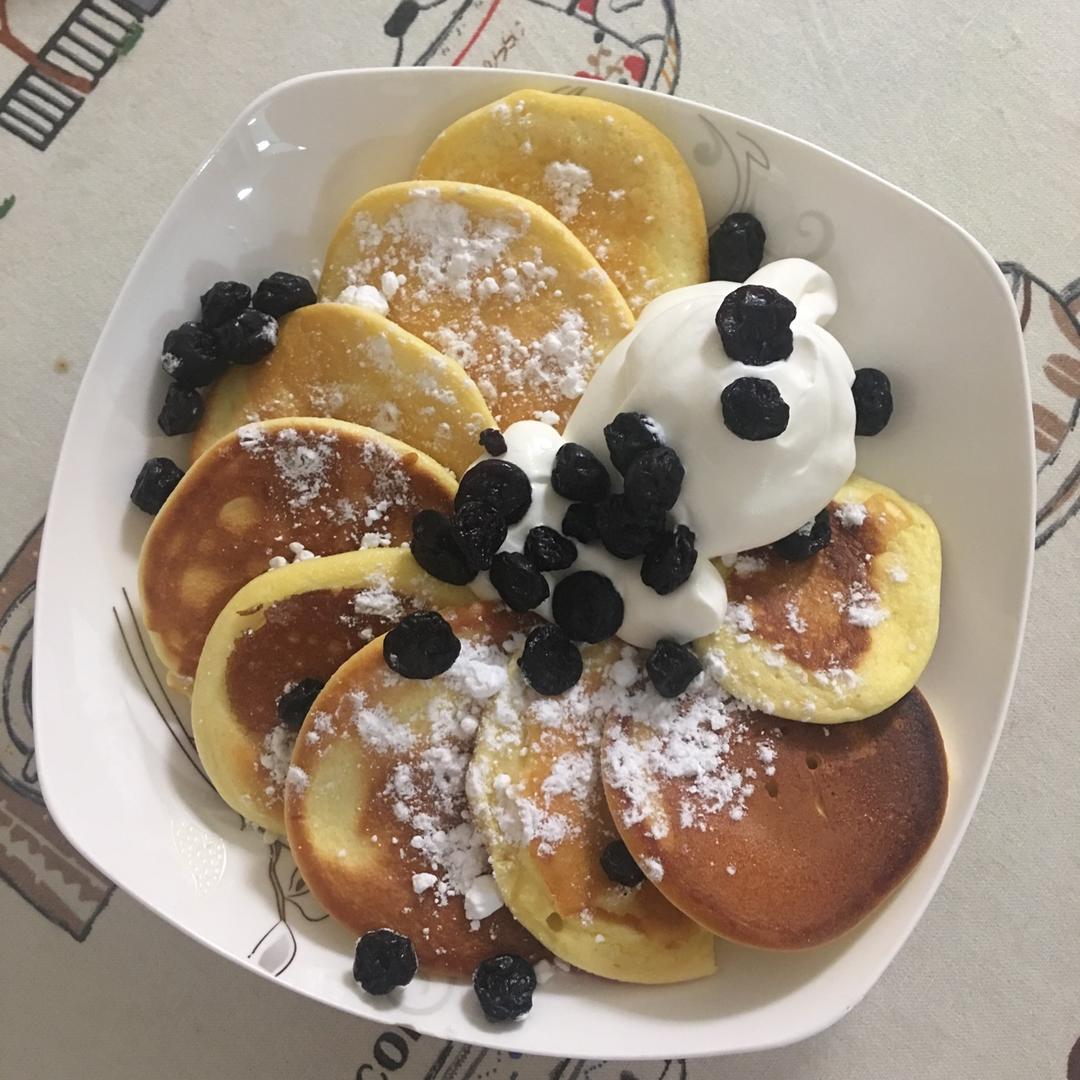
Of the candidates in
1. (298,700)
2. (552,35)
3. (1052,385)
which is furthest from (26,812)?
(1052,385)

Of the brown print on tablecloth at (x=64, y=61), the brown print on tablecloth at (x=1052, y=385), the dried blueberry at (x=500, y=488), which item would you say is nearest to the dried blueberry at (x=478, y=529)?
the dried blueberry at (x=500, y=488)

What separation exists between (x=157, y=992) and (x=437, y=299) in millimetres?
1210

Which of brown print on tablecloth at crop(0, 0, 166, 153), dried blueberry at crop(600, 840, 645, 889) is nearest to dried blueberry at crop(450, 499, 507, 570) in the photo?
dried blueberry at crop(600, 840, 645, 889)

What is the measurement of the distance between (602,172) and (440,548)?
0.65m

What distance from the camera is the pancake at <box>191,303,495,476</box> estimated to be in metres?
1.28

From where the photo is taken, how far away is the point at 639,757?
4.00 feet

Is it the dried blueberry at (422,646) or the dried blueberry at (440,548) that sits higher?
the dried blueberry at (440,548)

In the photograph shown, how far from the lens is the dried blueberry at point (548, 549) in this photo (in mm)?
1171

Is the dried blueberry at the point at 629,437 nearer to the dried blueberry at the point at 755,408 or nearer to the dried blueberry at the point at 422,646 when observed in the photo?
the dried blueberry at the point at 755,408

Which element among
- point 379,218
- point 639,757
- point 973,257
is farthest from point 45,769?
point 973,257

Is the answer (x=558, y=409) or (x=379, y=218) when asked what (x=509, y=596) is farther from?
(x=379, y=218)

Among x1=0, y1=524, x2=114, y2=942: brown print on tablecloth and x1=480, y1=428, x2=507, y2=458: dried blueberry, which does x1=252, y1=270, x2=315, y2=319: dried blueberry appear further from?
x1=0, y1=524, x2=114, y2=942: brown print on tablecloth

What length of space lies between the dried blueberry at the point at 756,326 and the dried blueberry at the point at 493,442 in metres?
0.32

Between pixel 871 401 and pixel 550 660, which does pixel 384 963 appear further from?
pixel 871 401
